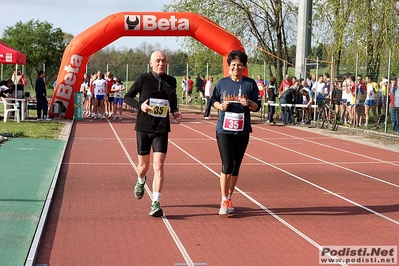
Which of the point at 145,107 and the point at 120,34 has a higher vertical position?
the point at 120,34

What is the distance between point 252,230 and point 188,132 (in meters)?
15.4

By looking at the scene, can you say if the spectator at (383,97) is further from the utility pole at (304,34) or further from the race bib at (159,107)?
the race bib at (159,107)

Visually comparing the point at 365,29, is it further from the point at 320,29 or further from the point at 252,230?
the point at 252,230

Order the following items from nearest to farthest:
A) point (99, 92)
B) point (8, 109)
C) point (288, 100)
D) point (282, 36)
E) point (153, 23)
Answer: point (8, 109)
point (153, 23)
point (288, 100)
point (99, 92)
point (282, 36)

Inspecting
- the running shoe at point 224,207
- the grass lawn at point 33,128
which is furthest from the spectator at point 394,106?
the running shoe at point 224,207

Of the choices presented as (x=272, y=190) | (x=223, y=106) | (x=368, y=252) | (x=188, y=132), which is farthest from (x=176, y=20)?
(x=368, y=252)

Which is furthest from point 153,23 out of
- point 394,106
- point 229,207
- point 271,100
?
point 229,207

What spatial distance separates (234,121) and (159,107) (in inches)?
38.1

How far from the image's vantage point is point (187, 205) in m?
9.88

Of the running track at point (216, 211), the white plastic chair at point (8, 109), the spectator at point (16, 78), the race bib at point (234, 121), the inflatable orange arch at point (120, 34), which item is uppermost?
the inflatable orange arch at point (120, 34)

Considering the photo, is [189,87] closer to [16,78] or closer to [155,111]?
[16,78]

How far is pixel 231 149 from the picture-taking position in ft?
30.0

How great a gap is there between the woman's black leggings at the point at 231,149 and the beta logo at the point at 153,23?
64.3 ft

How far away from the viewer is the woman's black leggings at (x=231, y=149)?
9102 millimetres
